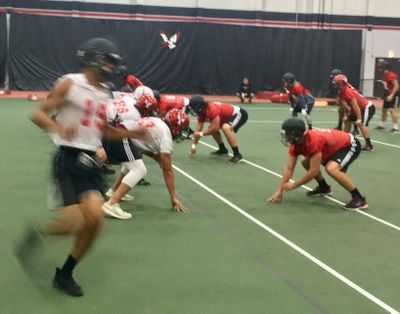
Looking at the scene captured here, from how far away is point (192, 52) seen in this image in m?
25.2

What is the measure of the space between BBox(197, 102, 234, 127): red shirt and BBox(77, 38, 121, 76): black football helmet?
18.8ft

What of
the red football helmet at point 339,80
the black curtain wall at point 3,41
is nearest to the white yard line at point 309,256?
the red football helmet at point 339,80

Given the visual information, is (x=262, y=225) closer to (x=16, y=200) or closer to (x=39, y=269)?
(x=39, y=269)

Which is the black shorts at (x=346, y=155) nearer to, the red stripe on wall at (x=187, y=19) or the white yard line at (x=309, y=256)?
the white yard line at (x=309, y=256)

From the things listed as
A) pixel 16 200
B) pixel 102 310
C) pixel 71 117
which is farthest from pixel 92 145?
pixel 16 200

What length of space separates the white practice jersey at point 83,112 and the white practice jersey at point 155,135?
2.01 meters

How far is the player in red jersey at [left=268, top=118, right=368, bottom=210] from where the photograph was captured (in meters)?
6.86

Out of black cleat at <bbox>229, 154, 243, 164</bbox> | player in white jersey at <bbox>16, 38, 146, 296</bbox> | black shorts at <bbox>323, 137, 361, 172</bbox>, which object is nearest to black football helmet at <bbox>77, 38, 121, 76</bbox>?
player in white jersey at <bbox>16, 38, 146, 296</bbox>

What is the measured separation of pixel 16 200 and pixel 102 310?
3334 millimetres

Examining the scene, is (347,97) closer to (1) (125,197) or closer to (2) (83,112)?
(1) (125,197)

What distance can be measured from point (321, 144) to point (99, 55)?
11.7ft

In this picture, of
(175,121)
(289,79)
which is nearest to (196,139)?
(175,121)

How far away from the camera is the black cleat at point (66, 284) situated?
4402 millimetres

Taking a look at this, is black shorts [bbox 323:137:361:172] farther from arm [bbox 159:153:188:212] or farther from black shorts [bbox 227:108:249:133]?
black shorts [bbox 227:108:249:133]
